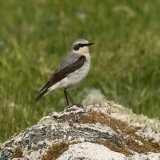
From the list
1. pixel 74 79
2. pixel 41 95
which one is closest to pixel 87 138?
pixel 74 79

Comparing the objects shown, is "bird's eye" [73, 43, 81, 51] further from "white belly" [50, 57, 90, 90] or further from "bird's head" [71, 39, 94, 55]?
"white belly" [50, 57, 90, 90]

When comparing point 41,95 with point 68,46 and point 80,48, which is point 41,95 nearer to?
point 80,48

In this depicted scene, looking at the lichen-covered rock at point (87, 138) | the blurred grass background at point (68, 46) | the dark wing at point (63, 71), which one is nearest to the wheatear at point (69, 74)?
the dark wing at point (63, 71)

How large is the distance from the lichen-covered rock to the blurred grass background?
2096mm

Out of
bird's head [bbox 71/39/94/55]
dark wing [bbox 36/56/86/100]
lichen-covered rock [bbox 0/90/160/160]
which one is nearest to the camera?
lichen-covered rock [bbox 0/90/160/160]

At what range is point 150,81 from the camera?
1496 centimetres

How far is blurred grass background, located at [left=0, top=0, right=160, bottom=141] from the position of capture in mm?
12854

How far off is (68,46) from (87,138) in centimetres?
946

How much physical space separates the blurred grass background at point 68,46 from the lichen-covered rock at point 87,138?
210 centimetres

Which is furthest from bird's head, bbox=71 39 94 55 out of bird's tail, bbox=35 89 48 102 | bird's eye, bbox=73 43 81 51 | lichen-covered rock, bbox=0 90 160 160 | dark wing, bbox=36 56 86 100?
lichen-covered rock, bbox=0 90 160 160

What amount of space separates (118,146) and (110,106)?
120 centimetres

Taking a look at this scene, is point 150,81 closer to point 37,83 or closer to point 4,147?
point 37,83

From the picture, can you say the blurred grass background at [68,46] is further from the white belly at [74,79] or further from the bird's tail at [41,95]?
the white belly at [74,79]

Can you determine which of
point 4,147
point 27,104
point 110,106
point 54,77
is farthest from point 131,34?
point 4,147
